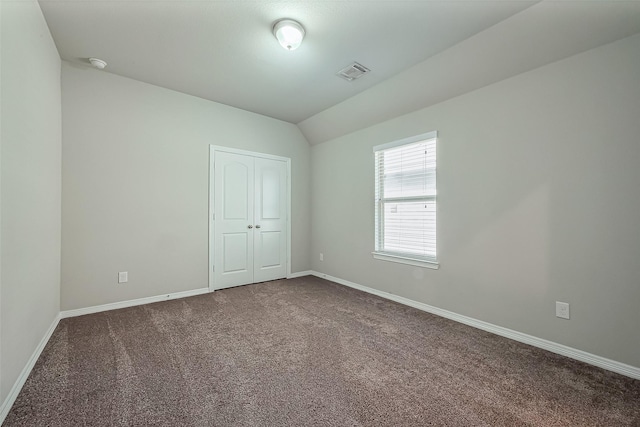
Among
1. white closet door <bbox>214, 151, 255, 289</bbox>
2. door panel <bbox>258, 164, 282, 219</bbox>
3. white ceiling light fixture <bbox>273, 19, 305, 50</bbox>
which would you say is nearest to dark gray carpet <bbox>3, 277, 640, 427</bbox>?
white closet door <bbox>214, 151, 255, 289</bbox>

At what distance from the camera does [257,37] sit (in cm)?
245

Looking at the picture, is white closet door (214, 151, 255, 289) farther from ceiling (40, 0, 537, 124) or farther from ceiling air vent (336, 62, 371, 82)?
ceiling air vent (336, 62, 371, 82)

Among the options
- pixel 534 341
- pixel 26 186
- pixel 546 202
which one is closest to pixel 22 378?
pixel 26 186

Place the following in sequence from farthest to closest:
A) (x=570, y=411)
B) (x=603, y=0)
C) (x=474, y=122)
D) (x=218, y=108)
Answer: (x=218, y=108) < (x=474, y=122) < (x=603, y=0) < (x=570, y=411)

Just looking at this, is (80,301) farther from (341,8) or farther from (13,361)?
(341,8)

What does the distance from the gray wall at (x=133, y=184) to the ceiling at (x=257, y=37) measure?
348mm

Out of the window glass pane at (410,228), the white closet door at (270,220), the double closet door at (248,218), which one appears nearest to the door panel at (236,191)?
the double closet door at (248,218)

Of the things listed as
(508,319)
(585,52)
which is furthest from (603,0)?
(508,319)

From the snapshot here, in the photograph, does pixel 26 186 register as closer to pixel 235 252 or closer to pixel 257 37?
pixel 257 37

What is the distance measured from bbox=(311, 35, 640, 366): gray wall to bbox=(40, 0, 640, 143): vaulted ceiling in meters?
→ 0.25

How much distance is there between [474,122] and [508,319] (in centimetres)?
198

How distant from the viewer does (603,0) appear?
1815 millimetres

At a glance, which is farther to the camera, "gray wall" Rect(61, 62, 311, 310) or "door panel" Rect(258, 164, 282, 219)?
"door panel" Rect(258, 164, 282, 219)

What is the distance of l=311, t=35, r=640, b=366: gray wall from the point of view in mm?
1996
